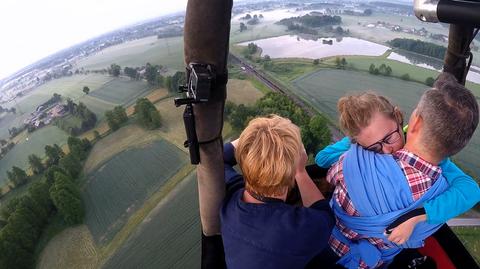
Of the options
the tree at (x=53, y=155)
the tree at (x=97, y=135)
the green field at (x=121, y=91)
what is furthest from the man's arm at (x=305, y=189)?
the green field at (x=121, y=91)

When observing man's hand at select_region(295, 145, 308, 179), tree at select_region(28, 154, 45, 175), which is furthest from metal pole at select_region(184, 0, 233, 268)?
tree at select_region(28, 154, 45, 175)

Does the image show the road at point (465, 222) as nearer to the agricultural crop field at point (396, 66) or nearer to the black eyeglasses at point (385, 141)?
the black eyeglasses at point (385, 141)

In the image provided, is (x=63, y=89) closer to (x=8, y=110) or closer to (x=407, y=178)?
(x=8, y=110)

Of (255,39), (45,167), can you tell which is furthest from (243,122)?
(255,39)

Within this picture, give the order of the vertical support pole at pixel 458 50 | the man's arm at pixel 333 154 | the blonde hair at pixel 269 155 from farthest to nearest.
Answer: the man's arm at pixel 333 154 < the vertical support pole at pixel 458 50 < the blonde hair at pixel 269 155

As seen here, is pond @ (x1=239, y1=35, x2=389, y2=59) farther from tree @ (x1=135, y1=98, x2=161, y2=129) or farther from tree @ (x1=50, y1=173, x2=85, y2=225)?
tree @ (x1=50, y1=173, x2=85, y2=225)

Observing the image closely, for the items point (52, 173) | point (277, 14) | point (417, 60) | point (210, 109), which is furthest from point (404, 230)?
point (277, 14)
